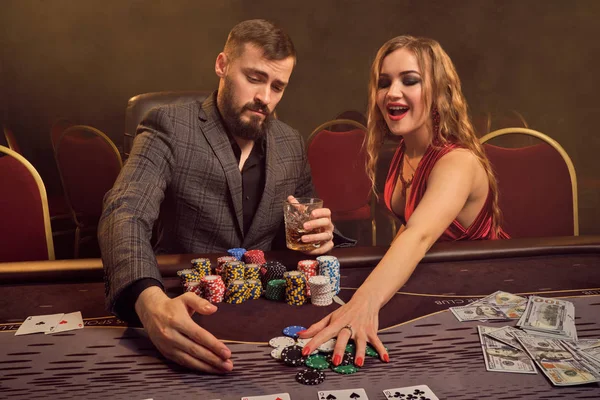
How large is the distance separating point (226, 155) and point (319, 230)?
60cm

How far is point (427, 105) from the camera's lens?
2021 mm

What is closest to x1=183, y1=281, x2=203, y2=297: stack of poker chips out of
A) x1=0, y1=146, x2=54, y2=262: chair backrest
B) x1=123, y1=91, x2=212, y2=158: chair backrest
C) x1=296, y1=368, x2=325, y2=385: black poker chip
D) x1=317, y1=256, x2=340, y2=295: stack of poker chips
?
x1=317, y1=256, x2=340, y2=295: stack of poker chips

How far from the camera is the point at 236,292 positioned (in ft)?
4.41

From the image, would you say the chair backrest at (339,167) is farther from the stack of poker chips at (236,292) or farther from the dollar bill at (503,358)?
the dollar bill at (503,358)

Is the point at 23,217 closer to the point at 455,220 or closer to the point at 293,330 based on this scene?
the point at 293,330

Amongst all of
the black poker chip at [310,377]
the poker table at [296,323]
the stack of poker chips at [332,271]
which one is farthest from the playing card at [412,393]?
the stack of poker chips at [332,271]

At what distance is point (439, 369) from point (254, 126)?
4.49 feet

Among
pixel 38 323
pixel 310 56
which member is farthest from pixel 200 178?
pixel 310 56

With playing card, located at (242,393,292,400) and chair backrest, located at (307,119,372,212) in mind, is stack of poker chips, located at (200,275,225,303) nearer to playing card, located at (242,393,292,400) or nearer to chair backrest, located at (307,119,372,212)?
playing card, located at (242,393,292,400)

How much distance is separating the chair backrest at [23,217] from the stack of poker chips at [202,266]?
0.80 m

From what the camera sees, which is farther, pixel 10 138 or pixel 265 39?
pixel 10 138

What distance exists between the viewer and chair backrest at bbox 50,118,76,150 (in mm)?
4730

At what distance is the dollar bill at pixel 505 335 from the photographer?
3.57ft

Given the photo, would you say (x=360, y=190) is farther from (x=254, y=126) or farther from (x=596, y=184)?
(x=596, y=184)
